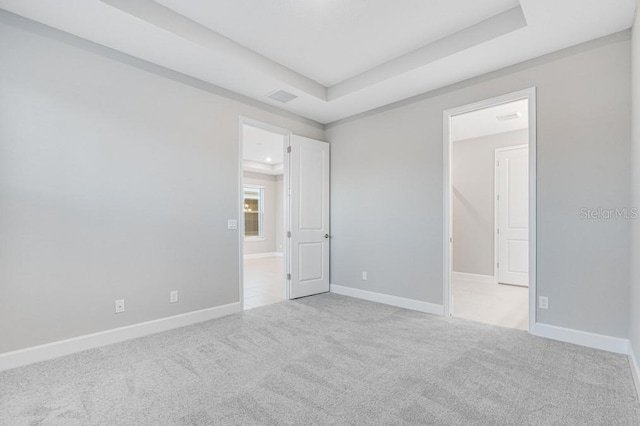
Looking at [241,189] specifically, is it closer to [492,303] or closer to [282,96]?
[282,96]

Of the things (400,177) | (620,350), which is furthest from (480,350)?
(400,177)

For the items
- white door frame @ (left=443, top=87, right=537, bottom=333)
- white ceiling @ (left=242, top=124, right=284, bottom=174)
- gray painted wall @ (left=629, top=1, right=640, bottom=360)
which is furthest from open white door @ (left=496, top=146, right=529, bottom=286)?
white ceiling @ (left=242, top=124, right=284, bottom=174)

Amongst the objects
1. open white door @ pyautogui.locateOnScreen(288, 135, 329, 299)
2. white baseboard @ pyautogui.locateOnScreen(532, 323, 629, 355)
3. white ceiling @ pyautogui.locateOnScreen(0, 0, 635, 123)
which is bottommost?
white baseboard @ pyautogui.locateOnScreen(532, 323, 629, 355)

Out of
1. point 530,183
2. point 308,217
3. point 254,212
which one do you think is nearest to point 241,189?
point 308,217

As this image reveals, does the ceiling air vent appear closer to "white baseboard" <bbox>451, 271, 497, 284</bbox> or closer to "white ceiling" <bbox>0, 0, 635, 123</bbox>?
"white ceiling" <bbox>0, 0, 635, 123</bbox>

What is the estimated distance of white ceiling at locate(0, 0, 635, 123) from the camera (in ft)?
8.08

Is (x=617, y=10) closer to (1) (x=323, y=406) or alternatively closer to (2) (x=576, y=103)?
(2) (x=576, y=103)

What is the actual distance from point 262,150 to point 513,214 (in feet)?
18.2

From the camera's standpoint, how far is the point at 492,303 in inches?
170

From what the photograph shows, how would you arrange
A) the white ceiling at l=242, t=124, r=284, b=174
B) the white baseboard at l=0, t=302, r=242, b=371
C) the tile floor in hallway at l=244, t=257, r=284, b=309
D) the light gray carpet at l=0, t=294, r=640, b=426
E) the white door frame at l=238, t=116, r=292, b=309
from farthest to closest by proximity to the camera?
1. the white ceiling at l=242, t=124, r=284, b=174
2. the tile floor in hallway at l=244, t=257, r=284, b=309
3. the white door frame at l=238, t=116, r=292, b=309
4. the white baseboard at l=0, t=302, r=242, b=371
5. the light gray carpet at l=0, t=294, r=640, b=426

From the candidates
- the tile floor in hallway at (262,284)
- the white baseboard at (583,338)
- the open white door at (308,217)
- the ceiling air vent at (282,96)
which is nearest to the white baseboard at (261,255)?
the tile floor in hallway at (262,284)

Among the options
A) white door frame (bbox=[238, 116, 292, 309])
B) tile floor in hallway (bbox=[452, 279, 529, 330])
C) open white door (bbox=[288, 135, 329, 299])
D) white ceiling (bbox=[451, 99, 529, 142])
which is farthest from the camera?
open white door (bbox=[288, 135, 329, 299])

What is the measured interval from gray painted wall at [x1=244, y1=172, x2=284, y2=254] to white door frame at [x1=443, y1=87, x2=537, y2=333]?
7.15 m

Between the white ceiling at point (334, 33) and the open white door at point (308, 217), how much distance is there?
1234mm
